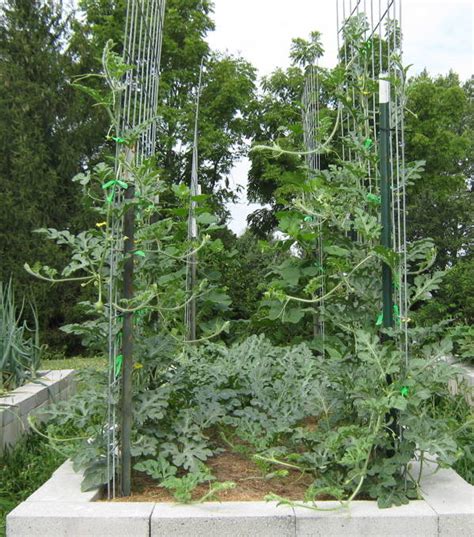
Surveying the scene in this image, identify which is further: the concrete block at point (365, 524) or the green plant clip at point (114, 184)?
the green plant clip at point (114, 184)

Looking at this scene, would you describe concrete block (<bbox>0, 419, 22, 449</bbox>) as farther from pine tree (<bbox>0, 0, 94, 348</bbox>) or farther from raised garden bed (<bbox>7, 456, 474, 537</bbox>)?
pine tree (<bbox>0, 0, 94, 348</bbox>)

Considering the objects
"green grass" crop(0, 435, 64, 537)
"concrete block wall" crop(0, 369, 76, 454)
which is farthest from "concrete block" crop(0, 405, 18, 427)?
"green grass" crop(0, 435, 64, 537)

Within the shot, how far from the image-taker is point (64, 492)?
8.13 ft

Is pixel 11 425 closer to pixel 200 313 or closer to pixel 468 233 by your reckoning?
pixel 200 313

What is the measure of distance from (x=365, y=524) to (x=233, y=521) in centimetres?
46

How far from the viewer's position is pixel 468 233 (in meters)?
13.3

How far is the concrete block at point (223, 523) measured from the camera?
2180 mm

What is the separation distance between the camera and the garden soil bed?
2502 mm

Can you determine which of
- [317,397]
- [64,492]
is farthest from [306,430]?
[64,492]

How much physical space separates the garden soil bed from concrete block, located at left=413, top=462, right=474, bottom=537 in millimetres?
492

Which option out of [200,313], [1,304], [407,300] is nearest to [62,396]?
[1,304]

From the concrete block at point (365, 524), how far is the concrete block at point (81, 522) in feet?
1.82

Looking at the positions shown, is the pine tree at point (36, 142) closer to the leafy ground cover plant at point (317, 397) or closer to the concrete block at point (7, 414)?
the concrete block at point (7, 414)

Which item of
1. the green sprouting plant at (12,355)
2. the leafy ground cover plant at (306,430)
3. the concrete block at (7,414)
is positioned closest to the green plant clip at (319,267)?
the leafy ground cover plant at (306,430)
